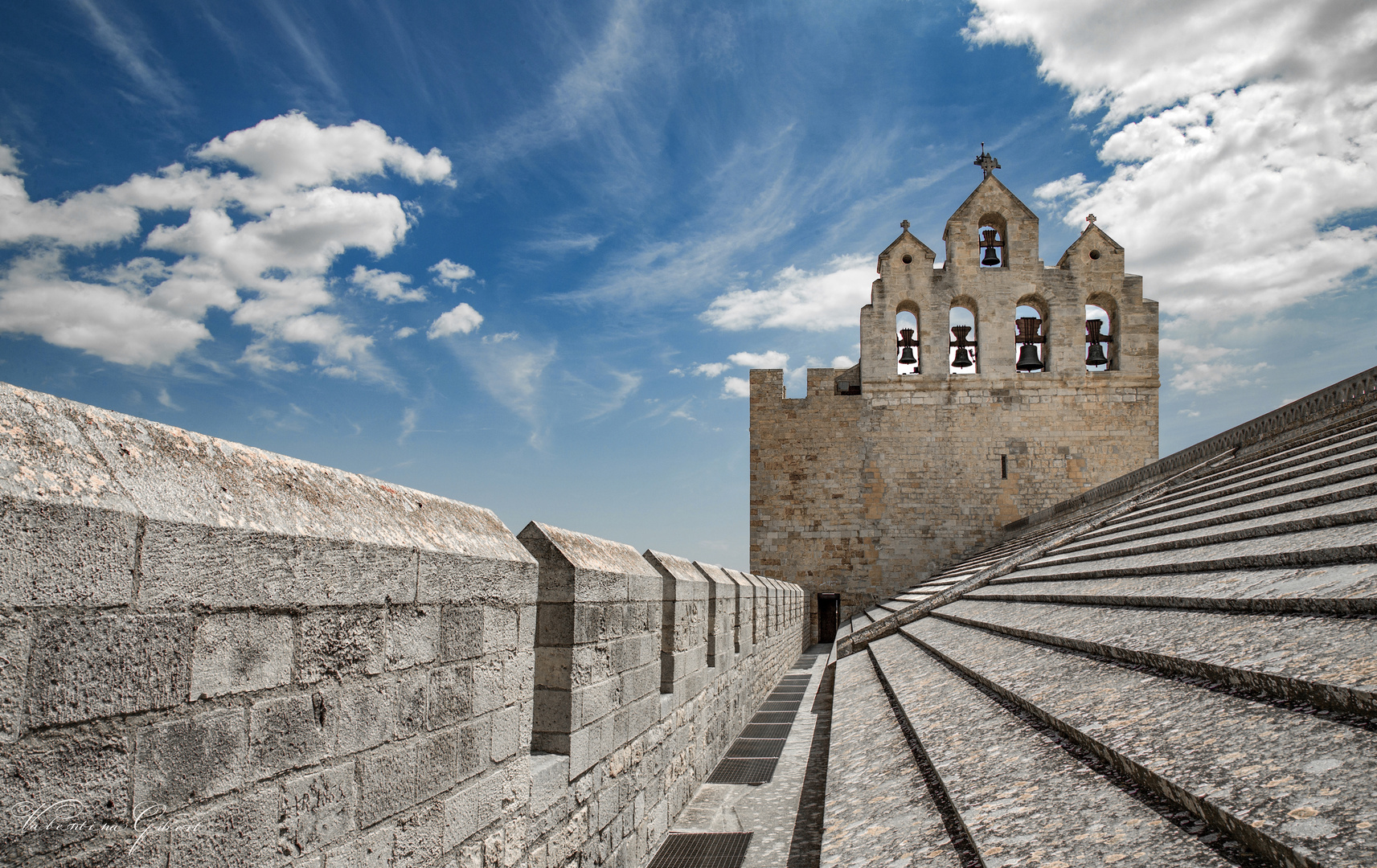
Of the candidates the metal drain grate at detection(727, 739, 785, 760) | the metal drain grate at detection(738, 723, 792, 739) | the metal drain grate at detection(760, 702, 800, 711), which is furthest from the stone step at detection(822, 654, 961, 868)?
the metal drain grate at detection(760, 702, 800, 711)

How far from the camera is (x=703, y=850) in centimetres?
384

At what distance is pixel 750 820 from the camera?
4.28 m

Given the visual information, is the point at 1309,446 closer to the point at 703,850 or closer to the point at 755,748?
the point at 755,748

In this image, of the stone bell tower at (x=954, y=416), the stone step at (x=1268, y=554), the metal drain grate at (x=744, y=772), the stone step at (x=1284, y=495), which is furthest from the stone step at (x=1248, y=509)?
the stone bell tower at (x=954, y=416)

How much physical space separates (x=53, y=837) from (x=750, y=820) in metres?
3.87

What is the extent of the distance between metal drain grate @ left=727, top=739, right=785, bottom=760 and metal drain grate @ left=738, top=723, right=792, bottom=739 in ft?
0.44

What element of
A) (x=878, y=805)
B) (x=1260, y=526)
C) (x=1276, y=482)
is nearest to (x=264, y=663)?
(x=878, y=805)

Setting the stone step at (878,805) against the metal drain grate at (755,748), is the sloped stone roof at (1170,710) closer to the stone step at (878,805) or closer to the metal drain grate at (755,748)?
the stone step at (878,805)

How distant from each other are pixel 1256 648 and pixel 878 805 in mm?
1079

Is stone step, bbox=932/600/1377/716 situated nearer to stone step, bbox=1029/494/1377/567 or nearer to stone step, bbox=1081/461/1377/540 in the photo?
stone step, bbox=1029/494/1377/567

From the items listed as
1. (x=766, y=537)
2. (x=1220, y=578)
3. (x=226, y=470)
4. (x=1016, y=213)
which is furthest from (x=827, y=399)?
(x=226, y=470)

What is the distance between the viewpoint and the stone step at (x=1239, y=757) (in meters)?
1.00

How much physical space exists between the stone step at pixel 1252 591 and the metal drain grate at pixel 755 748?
2.98m

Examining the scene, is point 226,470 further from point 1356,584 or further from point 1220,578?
point 1220,578
